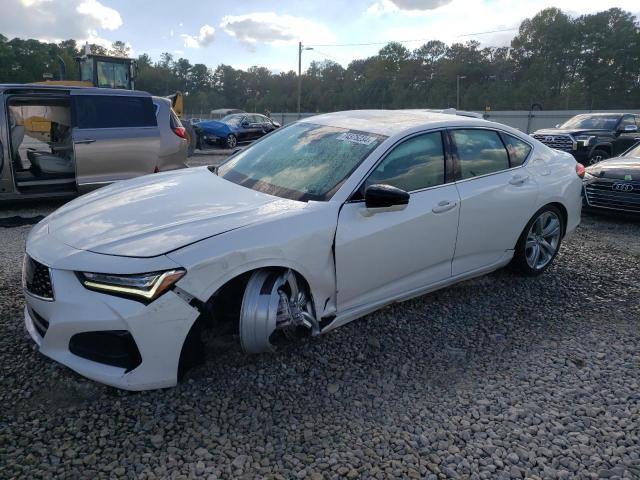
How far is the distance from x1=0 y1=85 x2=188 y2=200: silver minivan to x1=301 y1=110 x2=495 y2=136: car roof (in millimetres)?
3935

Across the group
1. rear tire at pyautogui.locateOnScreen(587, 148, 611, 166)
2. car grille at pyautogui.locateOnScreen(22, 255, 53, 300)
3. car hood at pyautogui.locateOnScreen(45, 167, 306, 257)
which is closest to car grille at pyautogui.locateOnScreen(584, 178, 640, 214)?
rear tire at pyautogui.locateOnScreen(587, 148, 611, 166)

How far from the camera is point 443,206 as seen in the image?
356cm

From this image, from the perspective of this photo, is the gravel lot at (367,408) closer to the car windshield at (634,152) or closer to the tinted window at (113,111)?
the tinted window at (113,111)

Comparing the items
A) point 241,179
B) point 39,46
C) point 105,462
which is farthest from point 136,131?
point 39,46

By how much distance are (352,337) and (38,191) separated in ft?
17.8

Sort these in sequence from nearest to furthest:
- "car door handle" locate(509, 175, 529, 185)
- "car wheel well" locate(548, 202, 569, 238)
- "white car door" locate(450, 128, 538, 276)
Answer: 1. "white car door" locate(450, 128, 538, 276)
2. "car door handle" locate(509, 175, 529, 185)
3. "car wheel well" locate(548, 202, 569, 238)

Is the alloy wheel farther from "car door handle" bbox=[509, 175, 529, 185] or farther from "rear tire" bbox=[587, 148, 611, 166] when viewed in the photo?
"rear tire" bbox=[587, 148, 611, 166]

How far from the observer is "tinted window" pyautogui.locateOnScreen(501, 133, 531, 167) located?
14.0 ft

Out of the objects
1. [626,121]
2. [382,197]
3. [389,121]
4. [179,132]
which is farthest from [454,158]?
[626,121]

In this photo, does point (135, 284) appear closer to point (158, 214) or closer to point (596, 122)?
point (158, 214)

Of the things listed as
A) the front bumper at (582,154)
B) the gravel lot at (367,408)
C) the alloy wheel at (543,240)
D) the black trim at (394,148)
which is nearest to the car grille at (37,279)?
the gravel lot at (367,408)

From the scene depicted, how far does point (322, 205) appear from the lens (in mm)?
3062

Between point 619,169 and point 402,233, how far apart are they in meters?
5.48

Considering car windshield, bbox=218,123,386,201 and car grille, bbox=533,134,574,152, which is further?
car grille, bbox=533,134,574,152
